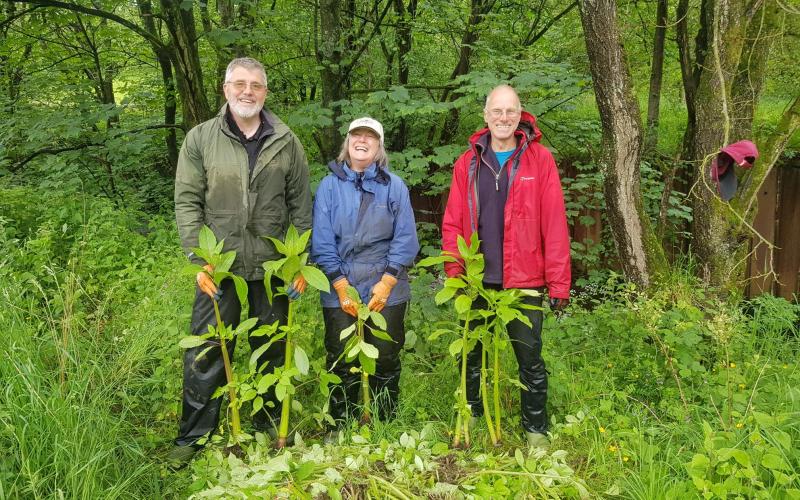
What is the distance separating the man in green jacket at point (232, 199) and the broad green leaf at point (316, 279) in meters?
0.28

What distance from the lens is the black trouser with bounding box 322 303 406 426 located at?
288 centimetres

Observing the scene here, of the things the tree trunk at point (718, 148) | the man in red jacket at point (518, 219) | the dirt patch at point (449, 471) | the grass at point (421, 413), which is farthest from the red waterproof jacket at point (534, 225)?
the tree trunk at point (718, 148)

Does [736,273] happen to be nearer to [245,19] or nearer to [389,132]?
[389,132]

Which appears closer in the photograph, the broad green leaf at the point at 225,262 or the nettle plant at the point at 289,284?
the nettle plant at the point at 289,284

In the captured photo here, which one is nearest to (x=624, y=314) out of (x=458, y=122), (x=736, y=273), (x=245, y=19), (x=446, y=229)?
(x=736, y=273)

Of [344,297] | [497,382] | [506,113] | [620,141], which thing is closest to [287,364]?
[344,297]

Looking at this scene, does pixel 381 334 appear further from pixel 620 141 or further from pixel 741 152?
pixel 741 152

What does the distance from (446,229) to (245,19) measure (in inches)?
197

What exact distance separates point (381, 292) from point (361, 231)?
344mm

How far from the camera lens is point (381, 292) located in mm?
2766

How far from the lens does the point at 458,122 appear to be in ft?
22.3

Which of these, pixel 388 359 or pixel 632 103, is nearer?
pixel 388 359

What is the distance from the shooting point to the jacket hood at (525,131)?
9.18 ft

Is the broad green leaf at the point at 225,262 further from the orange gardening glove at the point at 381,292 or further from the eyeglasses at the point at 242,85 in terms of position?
the eyeglasses at the point at 242,85
